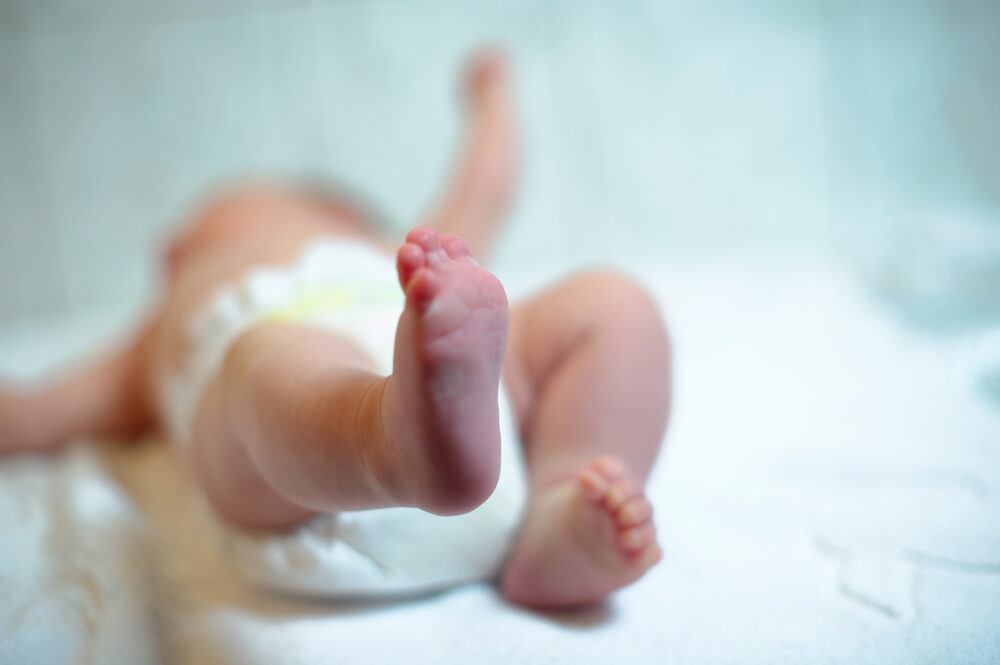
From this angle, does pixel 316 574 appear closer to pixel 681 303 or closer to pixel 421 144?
pixel 681 303

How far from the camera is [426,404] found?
35 centimetres

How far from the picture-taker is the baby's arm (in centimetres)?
85

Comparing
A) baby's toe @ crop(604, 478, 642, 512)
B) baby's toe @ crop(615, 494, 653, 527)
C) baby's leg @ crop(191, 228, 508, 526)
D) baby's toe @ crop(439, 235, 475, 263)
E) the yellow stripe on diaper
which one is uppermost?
baby's toe @ crop(439, 235, 475, 263)

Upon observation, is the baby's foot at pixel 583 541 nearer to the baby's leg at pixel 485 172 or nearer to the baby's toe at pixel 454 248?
the baby's toe at pixel 454 248

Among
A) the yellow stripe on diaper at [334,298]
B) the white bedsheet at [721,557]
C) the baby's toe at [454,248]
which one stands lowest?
the white bedsheet at [721,557]

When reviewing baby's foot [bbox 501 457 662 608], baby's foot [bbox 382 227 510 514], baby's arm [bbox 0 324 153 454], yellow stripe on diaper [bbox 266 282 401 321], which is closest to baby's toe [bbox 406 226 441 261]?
baby's foot [bbox 382 227 510 514]

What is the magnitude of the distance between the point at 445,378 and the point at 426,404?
14 mm

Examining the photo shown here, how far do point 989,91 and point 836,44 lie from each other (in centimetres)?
69

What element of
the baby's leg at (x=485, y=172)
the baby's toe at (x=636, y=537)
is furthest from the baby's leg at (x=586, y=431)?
the baby's leg at (x=485, y=172)

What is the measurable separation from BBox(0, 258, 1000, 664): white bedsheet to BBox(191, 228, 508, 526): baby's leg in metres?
0.11

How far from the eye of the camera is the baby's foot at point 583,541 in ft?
1.43

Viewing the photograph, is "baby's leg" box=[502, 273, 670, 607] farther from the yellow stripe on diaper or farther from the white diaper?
→ the yellow stripe on diaper

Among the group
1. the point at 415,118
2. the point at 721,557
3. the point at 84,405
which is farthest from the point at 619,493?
the point at 415,118

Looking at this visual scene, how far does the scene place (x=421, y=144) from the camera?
1487 millimetres
